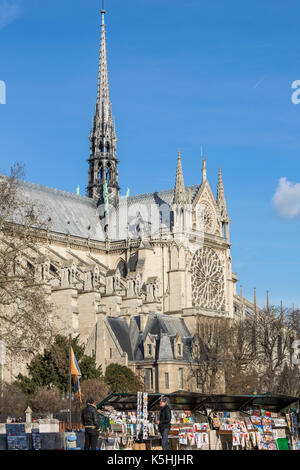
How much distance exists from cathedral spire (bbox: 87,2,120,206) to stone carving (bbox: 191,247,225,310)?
483 inches

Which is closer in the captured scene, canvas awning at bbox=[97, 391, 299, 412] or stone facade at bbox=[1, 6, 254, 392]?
canvas awning at bbox=[97, 391, 299, 412]

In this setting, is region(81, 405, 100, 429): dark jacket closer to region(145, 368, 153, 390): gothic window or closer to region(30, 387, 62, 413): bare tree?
region(30, 387, 62, 413): bare tree

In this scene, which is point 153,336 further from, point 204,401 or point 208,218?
point 204,401

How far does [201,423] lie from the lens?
90.3ft

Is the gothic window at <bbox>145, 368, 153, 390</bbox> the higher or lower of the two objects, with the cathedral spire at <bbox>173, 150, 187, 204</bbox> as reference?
lower

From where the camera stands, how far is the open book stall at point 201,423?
85.1 ft

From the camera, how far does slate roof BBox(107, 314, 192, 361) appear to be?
63.2 m

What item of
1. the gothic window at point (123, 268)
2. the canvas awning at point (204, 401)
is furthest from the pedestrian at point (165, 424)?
the gothic window at point (123, 268)

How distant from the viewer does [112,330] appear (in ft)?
210

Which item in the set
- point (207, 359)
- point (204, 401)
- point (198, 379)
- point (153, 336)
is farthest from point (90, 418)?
point (207, 359)

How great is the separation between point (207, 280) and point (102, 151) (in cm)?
1904

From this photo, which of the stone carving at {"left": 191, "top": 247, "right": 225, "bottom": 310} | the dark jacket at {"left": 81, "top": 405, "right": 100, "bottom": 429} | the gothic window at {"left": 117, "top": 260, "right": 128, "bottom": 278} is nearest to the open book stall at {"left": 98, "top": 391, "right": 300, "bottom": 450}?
the dark jacket at {"left": 81, "top": 405, "right": 100, "bottom": 429}
